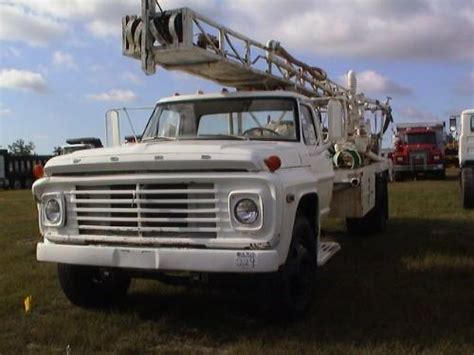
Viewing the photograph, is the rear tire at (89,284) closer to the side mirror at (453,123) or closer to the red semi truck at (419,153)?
the side mirror at (453,123)

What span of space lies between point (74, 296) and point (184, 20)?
2988 mm

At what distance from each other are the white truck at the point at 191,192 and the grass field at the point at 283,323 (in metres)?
0.36

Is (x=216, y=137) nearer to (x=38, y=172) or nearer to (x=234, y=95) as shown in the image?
(x=234, y=95)

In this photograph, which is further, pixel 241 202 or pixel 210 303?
pixel 210 303

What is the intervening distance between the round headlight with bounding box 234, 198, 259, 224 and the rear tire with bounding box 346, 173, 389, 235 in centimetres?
549

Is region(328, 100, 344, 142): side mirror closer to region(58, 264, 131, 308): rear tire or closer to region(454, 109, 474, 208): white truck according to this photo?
region(58, 264, 131, 308): rear tire

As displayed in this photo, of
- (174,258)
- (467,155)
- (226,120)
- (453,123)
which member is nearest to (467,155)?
(467,155)

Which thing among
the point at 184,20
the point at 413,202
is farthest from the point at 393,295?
the point at 413,202

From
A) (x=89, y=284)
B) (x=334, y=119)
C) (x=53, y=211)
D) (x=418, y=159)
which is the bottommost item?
(x=89, y=284)

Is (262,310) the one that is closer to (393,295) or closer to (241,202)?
(241,202)

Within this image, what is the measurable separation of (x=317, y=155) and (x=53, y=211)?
2.69m

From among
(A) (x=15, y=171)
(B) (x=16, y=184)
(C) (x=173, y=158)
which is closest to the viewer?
(C) (x=173, y=158)

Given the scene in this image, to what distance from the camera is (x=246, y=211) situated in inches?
192

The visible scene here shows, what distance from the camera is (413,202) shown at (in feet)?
50.7
